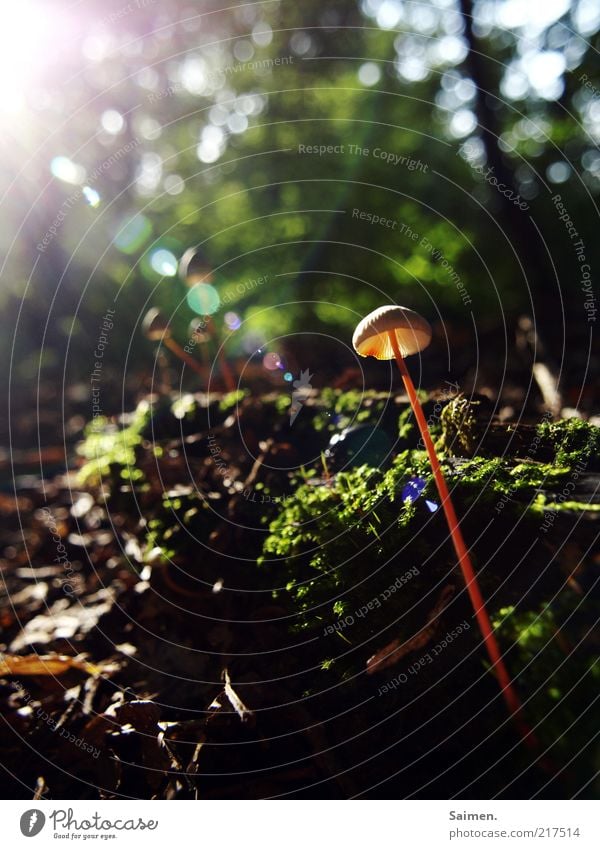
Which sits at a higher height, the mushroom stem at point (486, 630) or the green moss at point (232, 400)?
the green moss at point (232, 400)

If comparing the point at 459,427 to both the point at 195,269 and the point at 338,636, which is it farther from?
the point at 195,269

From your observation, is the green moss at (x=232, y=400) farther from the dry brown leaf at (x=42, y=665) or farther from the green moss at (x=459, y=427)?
the dry brown leaf at (x=42, y=665)

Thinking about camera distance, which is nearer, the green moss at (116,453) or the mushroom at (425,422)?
the mushroom at (425,422)

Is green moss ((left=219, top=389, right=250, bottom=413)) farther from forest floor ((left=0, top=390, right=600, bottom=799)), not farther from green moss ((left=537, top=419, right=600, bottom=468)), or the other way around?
green moss ((left=537, top=419, right=600, bottom=468))

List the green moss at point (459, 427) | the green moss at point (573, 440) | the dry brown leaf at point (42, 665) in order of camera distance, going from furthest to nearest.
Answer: the dry brown leaf at point (42, 665) < the green moss at point (459, 427) < the green moss at point (573, 440)

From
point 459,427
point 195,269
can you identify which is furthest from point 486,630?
point 195,269

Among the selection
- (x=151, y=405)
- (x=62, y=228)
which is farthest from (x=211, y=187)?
(x=151, y=405)

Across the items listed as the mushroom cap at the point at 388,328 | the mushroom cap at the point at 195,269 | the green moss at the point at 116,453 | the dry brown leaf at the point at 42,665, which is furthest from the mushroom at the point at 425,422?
A: the mushroom cap at the point at 195,269
